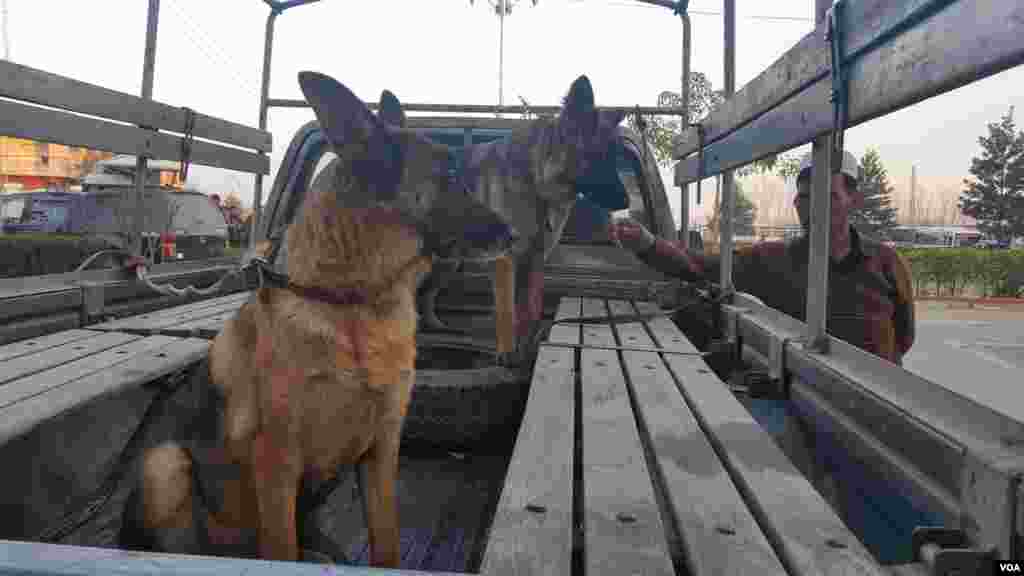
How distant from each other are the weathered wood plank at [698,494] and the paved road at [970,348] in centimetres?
345

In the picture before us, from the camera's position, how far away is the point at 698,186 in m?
3.93

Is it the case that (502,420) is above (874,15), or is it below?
below

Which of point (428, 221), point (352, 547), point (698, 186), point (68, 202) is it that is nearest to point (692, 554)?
point (428, 221)

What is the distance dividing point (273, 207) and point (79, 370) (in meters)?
1.79

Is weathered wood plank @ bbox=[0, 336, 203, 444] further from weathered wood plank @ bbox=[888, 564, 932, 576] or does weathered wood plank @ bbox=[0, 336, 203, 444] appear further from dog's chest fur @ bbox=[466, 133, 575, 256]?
weathered wood plank @ bbox=[888, 564, 932, 576]

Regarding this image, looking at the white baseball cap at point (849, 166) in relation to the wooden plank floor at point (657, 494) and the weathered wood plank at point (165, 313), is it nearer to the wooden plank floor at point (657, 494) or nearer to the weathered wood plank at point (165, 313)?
the wooden plank floor at point (657, 494)

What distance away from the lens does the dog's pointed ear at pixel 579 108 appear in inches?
133

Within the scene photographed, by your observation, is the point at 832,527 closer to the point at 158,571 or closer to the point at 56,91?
the point at 158,571

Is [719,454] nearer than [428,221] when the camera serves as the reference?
Yes

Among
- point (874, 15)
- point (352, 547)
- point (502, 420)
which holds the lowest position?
point (352, 547)

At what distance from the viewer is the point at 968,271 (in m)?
18.8

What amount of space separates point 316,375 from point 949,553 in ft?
4.37

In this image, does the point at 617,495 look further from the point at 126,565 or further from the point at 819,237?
the point at 819,237

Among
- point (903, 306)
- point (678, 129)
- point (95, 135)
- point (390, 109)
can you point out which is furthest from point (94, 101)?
point (678, 129)
